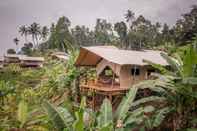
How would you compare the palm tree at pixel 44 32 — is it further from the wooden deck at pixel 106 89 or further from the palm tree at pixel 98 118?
the palm tree at pixel 98 118

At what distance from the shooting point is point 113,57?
15258 millimetres

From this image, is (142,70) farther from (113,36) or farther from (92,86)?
(113,36)

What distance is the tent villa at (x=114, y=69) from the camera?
15.4m

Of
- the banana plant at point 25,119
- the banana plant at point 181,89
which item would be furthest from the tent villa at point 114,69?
the banana plant at point 181,89

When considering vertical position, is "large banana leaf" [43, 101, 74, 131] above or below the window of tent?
below

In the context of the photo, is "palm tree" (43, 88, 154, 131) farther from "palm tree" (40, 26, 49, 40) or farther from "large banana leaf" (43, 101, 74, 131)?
"palm tree" (40, 26, 49, 40)

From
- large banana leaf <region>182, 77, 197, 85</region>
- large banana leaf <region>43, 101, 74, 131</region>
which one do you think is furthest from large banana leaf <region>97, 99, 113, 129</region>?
large banana leaf <region>182, 77, 197, 85</region>

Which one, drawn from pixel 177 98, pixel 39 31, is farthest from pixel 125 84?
pixel 39 31

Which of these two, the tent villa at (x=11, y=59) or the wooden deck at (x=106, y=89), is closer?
the wooden deck at (x=106, y=89)

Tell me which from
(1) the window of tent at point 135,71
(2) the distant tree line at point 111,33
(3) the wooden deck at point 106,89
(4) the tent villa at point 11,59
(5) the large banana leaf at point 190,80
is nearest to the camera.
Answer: (5) the large banana leaf at point 190,80

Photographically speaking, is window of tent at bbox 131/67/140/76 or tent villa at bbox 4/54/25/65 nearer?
window of tent at bbox 131/67/140/76

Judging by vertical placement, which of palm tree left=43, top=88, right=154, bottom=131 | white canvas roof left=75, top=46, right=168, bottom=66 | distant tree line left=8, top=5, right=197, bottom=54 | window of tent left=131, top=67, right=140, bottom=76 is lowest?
palm tree left=43, top=88, right=154, bottom=131

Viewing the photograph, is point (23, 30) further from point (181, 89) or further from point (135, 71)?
point (181, 89)

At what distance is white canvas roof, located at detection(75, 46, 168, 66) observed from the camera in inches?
594
